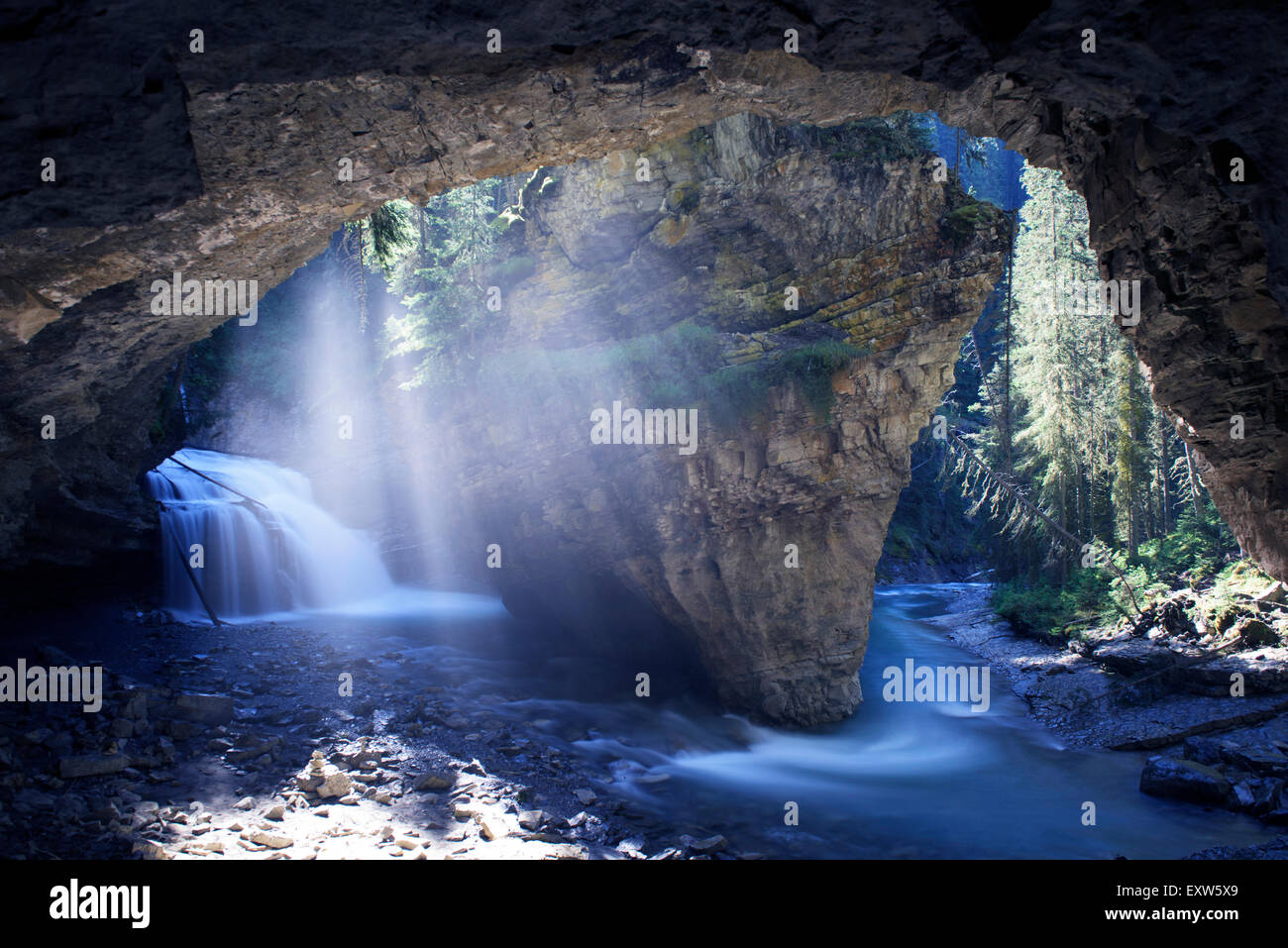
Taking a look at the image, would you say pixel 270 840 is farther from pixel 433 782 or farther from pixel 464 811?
pixel 433 782

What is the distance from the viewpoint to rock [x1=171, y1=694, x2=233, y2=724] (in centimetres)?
907

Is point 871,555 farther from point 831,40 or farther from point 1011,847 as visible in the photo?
point 831,40

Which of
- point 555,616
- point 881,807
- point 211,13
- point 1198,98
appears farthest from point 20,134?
point 555,616

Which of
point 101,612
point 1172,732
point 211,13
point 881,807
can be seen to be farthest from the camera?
point 101,612

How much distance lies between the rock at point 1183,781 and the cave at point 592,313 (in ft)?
0.66

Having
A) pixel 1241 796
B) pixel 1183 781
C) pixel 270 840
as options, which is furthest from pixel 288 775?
pixel 1241 796

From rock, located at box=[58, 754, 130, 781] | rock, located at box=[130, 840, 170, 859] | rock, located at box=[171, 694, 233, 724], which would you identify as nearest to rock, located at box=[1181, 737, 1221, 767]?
rock, located at box=[130, 840, 170, 859]

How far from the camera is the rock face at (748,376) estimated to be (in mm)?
13148

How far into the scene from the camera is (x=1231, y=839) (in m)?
8.95

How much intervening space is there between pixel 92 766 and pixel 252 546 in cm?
1271

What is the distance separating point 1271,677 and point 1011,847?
747 cm

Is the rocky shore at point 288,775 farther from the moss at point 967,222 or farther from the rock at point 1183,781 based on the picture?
the moss at point 967,222

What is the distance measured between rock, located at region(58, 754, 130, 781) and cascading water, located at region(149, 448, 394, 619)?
367 inches

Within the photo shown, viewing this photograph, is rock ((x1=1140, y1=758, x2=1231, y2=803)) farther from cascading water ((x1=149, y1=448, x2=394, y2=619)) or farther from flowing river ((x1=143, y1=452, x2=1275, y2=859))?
cascading water ((x1=149, y1=448, x2=394, y2=619))
